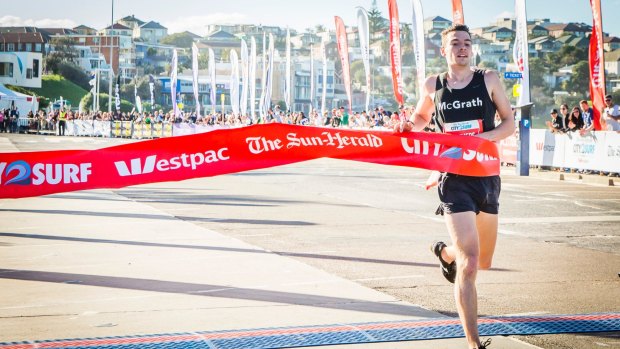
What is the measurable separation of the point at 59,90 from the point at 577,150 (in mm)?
125625

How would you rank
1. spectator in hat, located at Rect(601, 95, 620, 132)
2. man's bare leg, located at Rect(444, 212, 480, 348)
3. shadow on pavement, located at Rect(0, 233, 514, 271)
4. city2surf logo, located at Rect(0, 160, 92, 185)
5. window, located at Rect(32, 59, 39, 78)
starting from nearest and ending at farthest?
man's bare leg, located at Rect(444, 212, 480, 348) → city2surf logo, located at Rect(0, 160, 92, 185) → shadow on pavement, located at Rect(0, 233, 514, 271) → spectator in hat, located at Rect(601, 95, 620, 132) → window, located at Rect(32, 59, 39, 78)

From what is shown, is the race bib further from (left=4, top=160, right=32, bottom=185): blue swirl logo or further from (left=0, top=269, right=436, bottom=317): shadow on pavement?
(left=4, top=160, right=32, bottom=185): blue swirl logo

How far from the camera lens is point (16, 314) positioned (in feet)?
22.9

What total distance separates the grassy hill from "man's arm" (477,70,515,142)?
137 meters

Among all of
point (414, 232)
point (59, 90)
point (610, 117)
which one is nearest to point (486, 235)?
point (414, 232)

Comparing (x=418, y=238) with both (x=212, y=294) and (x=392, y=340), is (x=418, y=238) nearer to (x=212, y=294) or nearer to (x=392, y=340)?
(x=212, y=294)

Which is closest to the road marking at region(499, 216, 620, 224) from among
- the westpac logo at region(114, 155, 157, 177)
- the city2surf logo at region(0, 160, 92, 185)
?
the westpac logo at region(114, 155, 157, 177)

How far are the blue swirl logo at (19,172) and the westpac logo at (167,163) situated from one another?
22.9 inches

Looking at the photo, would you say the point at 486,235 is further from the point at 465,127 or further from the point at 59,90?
the point at 59,90

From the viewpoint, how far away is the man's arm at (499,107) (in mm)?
6332

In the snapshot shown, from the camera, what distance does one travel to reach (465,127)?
21.0ft

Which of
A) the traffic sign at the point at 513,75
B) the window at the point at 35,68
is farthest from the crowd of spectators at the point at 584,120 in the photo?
the window at the point at 35,68

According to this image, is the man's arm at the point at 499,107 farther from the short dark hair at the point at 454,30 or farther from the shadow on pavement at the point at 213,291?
the shadow on pavement at the point at 213,291

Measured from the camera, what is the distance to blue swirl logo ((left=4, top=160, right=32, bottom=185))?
20.6ft
